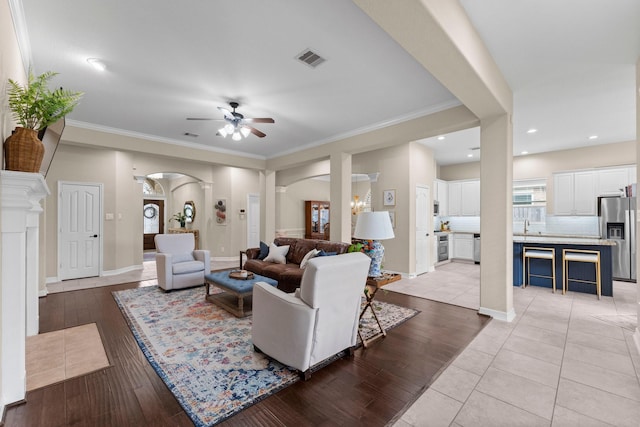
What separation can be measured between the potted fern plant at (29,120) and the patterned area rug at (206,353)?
1875mm

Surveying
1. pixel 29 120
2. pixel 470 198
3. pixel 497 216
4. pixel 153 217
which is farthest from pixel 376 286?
pixel 153 217

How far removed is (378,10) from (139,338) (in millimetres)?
3637

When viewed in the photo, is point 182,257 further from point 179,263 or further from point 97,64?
point 97,64

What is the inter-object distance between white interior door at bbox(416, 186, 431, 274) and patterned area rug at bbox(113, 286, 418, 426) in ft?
7.83

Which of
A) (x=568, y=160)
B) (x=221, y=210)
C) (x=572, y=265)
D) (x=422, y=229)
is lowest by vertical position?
(x=572, y=265)

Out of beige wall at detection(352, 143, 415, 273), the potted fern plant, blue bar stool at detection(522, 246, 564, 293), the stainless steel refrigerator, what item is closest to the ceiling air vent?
the potted fern plant

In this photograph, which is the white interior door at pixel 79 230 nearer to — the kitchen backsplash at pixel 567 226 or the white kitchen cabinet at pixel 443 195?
the white kitchen cabinet at pixel 443 195

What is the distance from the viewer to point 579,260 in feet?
15.0

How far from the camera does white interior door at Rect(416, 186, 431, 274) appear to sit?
613 cm

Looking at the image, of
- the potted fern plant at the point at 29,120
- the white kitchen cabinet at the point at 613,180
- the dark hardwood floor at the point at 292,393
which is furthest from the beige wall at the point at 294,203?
the potted fern plant at the point at 29,120

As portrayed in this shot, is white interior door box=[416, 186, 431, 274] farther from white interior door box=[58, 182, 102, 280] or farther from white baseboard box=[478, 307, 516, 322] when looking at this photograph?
white interior door box=[58, 182, 102, 280]

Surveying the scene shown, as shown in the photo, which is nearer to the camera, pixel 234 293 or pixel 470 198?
pixel 234 293

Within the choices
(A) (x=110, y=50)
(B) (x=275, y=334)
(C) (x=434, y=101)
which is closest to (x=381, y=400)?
(B) (x=275, y=334)

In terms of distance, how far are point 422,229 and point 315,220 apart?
4.31 meters
